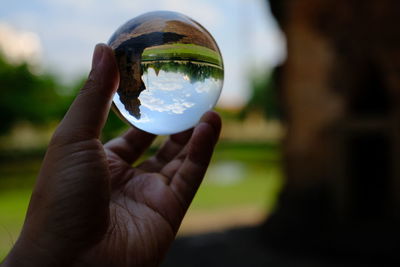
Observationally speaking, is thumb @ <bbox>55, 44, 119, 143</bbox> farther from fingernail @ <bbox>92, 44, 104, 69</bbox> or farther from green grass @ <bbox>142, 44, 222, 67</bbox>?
green grass @ <bbox>142, 44, 222, 67</bbox>

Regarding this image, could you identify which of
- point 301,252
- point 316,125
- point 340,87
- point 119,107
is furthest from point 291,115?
point 119,107

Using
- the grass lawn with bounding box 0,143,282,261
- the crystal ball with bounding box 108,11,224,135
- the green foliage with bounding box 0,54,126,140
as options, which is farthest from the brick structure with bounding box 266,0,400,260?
the green foliage with bounding box 0,54,126,140

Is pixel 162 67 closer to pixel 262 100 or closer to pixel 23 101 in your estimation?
pixel 23 101

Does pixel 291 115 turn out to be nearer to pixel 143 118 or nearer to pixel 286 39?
pixel 286 39

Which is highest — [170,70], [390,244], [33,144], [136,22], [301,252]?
[136,22]

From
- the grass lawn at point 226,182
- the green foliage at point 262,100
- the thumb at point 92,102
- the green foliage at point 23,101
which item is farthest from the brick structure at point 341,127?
the green foliage at point 262,100

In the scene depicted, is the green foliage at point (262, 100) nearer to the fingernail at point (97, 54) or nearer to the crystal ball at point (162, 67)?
the crystal ball at point (162, 67)
